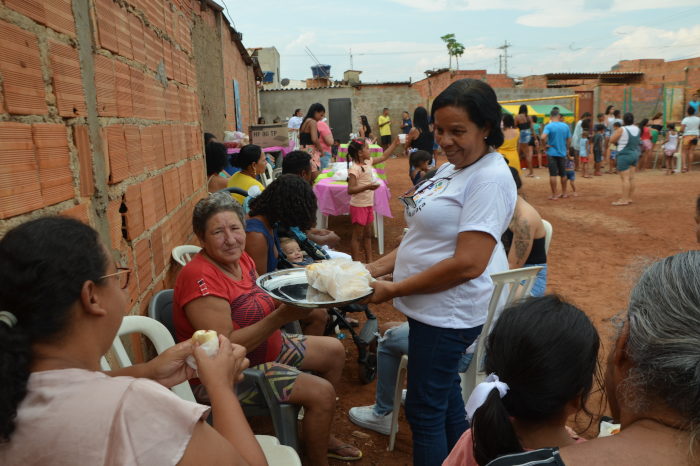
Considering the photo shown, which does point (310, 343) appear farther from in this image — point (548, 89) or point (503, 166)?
point (548, 89)

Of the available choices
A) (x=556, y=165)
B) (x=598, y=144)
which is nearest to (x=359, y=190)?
(x=556, y=165)

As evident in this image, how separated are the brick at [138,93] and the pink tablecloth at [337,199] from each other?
4139 millimetres

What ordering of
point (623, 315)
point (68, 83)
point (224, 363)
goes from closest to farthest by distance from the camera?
point (623, 315) < point (224, 363) < point (68, 83)

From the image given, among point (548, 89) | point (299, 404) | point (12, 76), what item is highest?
point (548, 89)

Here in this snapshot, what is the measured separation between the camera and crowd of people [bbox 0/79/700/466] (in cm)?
95

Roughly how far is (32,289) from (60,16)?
1.15 metres

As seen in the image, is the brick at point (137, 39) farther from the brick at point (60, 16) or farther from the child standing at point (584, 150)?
Result: the child standing at point (584, 150)

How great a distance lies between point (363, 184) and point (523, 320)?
4.84 m

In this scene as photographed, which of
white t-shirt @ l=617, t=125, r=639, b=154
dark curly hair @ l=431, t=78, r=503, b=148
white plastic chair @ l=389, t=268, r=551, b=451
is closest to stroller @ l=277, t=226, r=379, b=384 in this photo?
white plastic chair @ l=389, t=268, r=551, b=451

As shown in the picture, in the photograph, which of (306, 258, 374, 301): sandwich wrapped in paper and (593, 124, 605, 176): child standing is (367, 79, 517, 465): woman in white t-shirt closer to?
(306, 258, 374, 301): sandwich wrapped in paper

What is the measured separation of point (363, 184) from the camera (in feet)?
19.7

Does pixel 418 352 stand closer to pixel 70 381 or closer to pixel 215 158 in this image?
pixel 70 381

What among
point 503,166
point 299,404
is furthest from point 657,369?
point 299,404

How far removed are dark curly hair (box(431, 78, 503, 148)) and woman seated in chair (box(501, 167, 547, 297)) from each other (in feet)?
4.40
